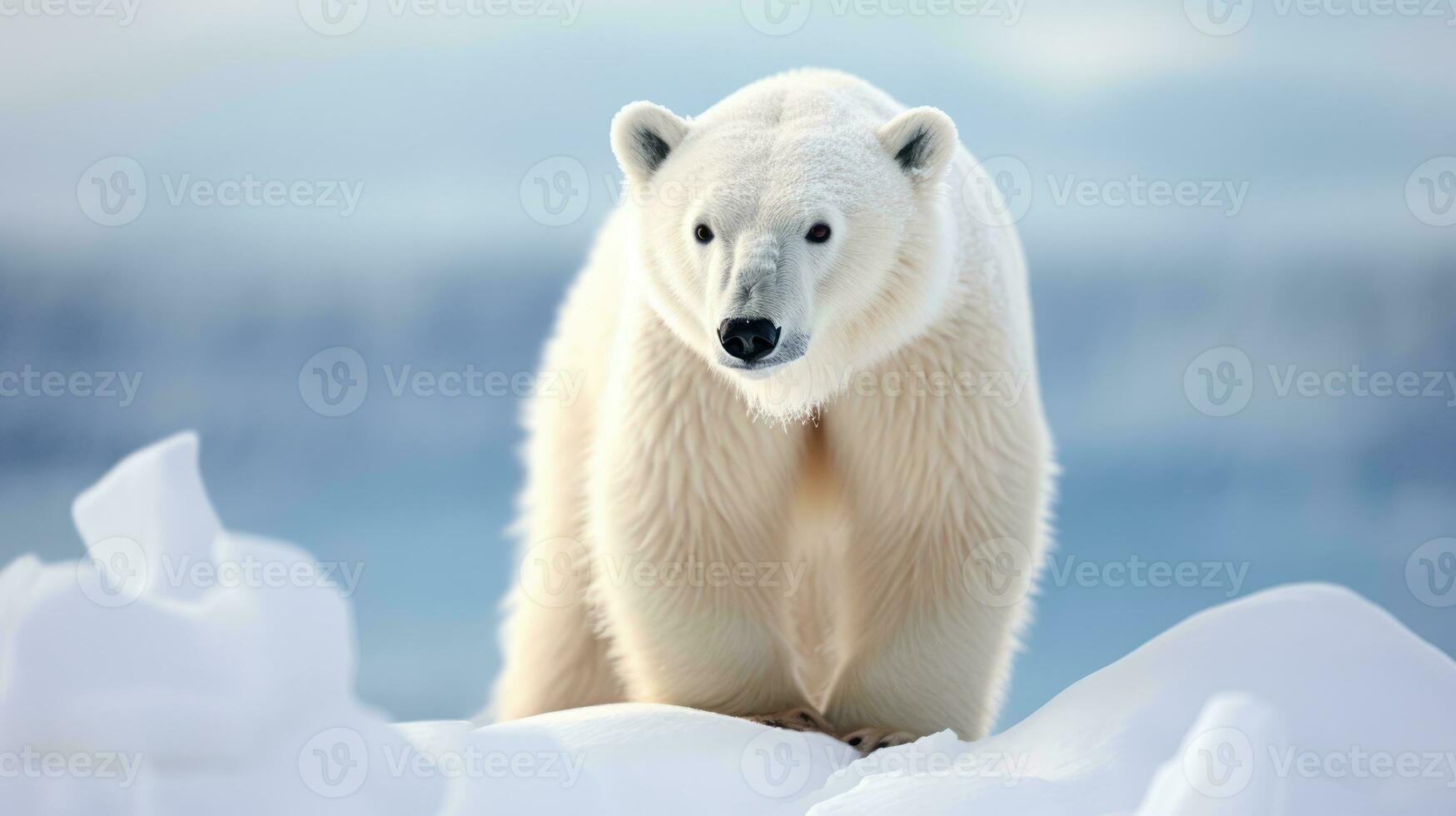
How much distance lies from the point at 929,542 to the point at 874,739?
22.2 inches

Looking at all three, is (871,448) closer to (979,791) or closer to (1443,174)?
(979,791)

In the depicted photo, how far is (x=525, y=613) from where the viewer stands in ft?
17.5

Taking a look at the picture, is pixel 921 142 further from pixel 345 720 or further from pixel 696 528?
pixel 345 720

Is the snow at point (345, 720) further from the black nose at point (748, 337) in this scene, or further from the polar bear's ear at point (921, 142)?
the polar bear's ear at point (921, 142)

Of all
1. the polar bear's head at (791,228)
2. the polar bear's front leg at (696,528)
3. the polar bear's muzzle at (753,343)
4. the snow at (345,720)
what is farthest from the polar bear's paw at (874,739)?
the polar bear's muzzle at (753,343)

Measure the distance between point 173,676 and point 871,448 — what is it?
1.95 metres

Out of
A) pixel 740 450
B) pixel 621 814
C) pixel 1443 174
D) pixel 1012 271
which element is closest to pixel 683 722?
pixel 621 814

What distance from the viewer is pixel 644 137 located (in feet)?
13.4

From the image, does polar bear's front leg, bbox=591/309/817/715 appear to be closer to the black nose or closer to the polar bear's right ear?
the polar bear's right ear

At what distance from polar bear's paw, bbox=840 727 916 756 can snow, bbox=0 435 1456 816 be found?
22.2 inches

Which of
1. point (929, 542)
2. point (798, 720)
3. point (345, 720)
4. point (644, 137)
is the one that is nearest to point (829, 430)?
point (929, 542)

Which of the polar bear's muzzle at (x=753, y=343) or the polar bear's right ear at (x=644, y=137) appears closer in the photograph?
the polar bear's muzzle at (x=753, y=343)

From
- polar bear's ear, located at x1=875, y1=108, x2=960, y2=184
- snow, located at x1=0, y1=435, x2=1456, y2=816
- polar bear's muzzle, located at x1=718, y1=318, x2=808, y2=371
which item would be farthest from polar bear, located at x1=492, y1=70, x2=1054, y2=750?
snow, located at x1=0, y1=435, x2=1456, y2=816

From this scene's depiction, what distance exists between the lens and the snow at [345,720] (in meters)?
3.08
